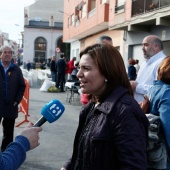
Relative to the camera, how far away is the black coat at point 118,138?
2.00m

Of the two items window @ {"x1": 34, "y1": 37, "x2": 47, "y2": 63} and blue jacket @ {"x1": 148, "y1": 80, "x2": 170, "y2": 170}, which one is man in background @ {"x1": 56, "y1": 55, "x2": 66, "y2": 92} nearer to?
blue jacket @ {"x1": 148, "y1": 80, "x2": 170, "y2": 170}

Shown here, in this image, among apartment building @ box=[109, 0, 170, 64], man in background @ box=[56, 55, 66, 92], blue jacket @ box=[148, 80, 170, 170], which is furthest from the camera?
man in background @ box=[56, 55, 66, 92]

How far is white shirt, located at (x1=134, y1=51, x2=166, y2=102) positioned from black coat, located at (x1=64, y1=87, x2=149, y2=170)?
217 centimetres

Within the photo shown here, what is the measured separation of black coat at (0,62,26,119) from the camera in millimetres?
5445

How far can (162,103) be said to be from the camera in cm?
301

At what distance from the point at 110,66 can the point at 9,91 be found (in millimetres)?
3683

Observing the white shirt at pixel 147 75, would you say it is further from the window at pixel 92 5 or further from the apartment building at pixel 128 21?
the window at pixel 92 5

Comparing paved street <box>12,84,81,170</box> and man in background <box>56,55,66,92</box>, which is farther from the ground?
man in background <box>56,55,66,92</box>

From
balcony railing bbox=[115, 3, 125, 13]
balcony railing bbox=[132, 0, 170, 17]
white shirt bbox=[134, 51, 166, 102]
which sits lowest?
white shirt bbox=[134, 51, 166, 102]

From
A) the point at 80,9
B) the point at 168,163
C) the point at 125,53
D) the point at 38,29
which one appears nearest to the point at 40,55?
the point at 38,29

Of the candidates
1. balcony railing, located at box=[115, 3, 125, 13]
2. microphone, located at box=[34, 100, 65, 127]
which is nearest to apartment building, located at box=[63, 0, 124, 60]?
balcony railing, located at box=[115, 3, 125, 13]

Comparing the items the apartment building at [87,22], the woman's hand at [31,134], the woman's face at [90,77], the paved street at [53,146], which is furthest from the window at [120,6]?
the woman's hand at [31,134]

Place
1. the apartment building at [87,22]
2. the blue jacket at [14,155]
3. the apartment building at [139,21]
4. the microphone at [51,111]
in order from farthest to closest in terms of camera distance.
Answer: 1. the apartment building at [87,22]
2. the apartment building at [139,21]
3. the microphone at [51,111]
4. the blue jacket at [14,155]

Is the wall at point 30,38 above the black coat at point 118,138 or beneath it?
above
